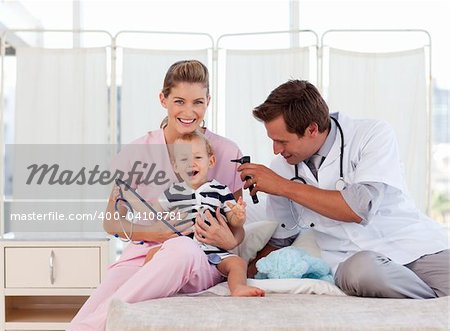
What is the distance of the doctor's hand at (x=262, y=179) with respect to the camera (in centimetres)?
→ 265

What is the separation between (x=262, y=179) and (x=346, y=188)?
0.31 meters

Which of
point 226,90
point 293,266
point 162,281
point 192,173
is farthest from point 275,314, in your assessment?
point 226,90

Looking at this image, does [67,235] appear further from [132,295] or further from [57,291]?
[132,295]

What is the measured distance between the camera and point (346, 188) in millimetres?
2623

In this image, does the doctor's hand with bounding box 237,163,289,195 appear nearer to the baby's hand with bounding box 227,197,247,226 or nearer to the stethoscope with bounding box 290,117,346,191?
the baby's hand with bounding box 227,197,247,226

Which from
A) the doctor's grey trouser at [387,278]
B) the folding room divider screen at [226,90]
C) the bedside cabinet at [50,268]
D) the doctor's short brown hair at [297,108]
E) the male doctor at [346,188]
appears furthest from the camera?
the folding room divider screen at [226,90]

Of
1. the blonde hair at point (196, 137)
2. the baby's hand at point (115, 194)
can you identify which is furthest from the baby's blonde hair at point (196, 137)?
the baby's hand at point (115, 194)

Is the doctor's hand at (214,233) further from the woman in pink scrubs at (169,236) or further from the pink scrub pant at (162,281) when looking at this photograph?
the pink scrub pant at (162,281)

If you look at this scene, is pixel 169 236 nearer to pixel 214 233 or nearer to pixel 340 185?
pixel 214 233

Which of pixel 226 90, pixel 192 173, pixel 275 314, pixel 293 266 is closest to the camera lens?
pixel 275 314

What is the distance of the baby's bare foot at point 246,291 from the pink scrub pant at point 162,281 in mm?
150

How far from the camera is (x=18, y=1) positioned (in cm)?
462

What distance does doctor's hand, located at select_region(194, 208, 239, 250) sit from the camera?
2.66 meters

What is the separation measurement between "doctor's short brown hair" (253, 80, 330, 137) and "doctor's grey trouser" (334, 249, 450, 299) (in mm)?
541
